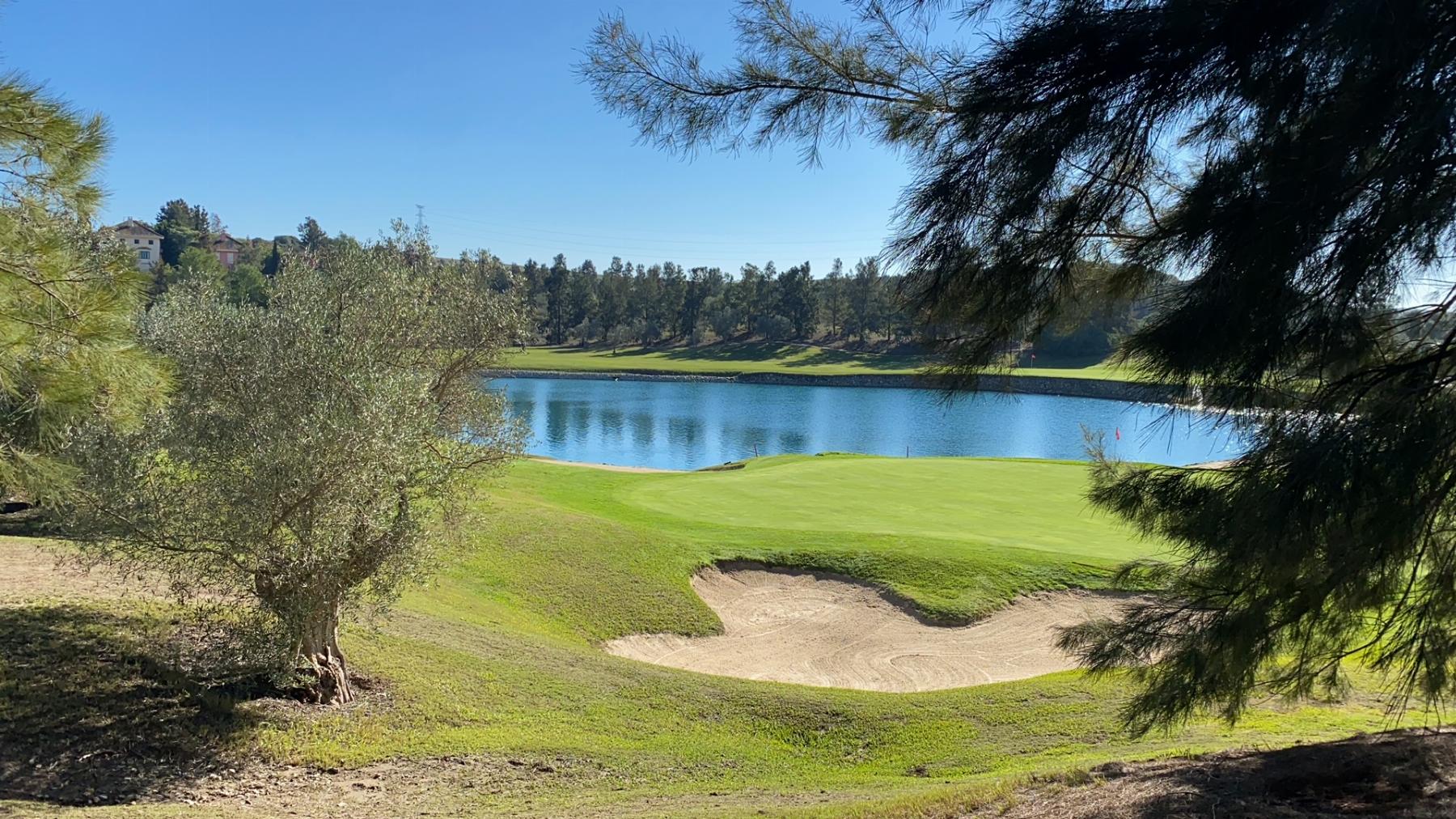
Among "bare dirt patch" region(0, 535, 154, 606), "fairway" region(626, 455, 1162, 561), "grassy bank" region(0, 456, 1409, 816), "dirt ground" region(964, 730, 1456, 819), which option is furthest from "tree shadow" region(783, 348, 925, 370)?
"dirt ground" region(964, 730, 1456, 819)

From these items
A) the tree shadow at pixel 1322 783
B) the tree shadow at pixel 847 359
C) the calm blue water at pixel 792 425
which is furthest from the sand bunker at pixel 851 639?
the tree shadow at pixel 847 359

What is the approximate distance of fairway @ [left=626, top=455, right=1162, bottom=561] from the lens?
62.3 ft

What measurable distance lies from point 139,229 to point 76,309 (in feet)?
379

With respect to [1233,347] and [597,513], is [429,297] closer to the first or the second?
[597,513]

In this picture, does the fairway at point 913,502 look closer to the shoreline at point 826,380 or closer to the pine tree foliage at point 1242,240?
the pine tree foliage at point 1242,240

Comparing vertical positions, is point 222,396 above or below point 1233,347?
below

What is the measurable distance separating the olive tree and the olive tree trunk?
0.02 metres

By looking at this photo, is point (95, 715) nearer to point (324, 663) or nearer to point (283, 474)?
point (324, 663)

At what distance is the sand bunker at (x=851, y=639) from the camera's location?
13273mm

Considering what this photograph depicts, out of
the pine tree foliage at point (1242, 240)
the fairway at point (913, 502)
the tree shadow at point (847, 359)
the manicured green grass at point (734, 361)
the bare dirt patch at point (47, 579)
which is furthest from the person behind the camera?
the tree shadow at point (847, 359)

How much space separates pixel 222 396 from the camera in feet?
27.7

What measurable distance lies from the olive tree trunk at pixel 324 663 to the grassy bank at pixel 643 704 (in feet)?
0.99

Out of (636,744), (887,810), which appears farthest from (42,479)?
(887,810)

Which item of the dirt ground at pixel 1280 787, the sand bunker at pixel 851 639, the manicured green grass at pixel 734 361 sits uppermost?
the manicured green grass at pixel 734 361
